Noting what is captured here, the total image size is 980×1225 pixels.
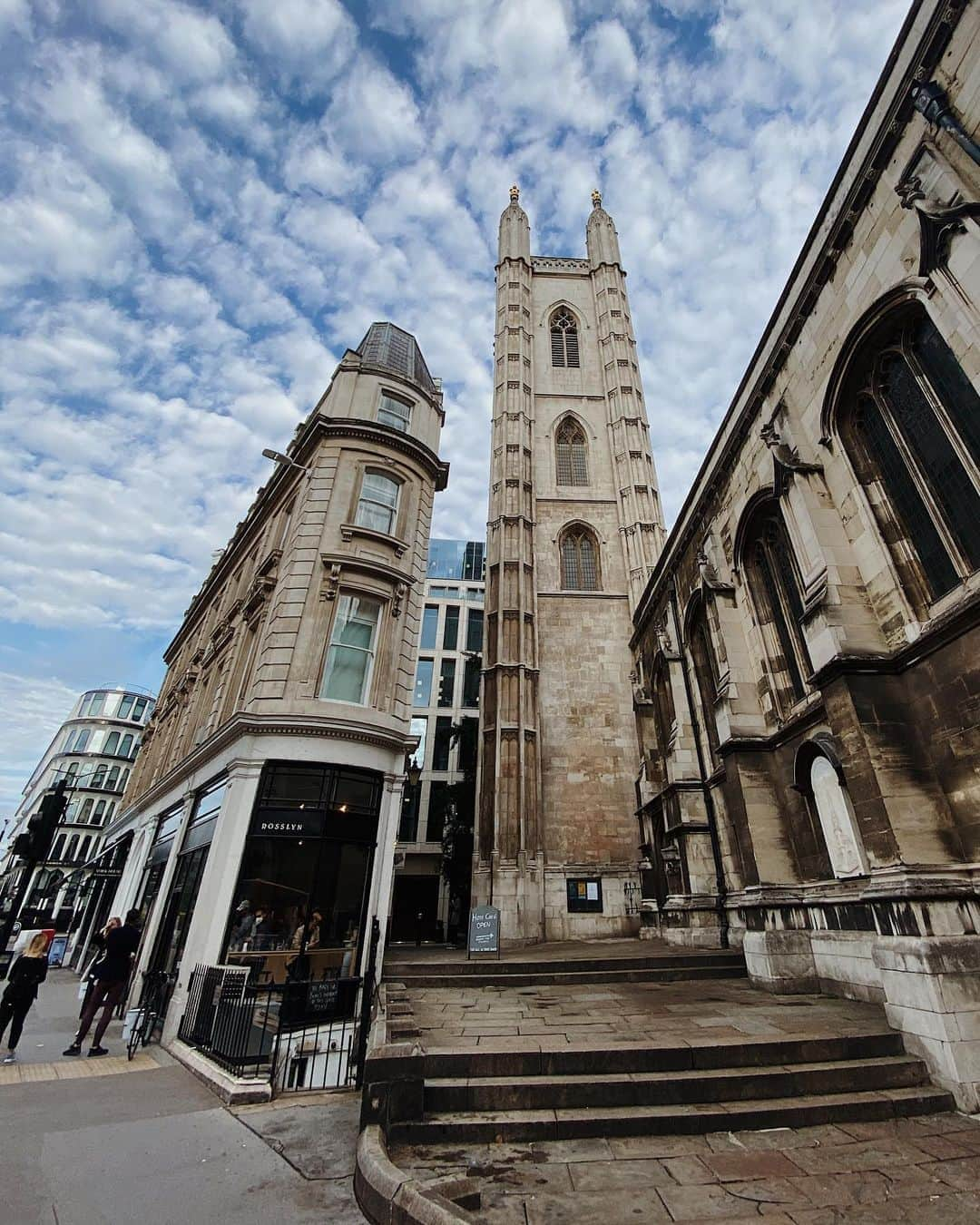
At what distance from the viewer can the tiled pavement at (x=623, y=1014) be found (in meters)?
5.88

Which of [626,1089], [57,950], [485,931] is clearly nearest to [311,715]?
[485,931]

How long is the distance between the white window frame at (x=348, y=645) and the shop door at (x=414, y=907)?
2339 centimetres

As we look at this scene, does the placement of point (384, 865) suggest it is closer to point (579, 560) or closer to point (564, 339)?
point (579, 560)

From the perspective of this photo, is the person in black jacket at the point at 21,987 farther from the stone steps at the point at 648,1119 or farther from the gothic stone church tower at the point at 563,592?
the gothic stone church tower at the point at 563,592

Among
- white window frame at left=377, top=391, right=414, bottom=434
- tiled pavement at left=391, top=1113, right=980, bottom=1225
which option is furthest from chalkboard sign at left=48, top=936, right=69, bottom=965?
tiled pavement at left=391, top=1113, right=980, bottom=1225

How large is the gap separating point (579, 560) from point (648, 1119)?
74.9 feet

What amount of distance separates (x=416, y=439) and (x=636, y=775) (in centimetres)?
1439

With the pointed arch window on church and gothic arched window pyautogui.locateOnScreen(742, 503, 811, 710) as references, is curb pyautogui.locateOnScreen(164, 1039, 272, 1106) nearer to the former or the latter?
gothic arched window pyautogui.locateOnScreen(742, 503, 811, 710)

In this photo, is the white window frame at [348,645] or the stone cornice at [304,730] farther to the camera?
the white window frame at [348,645]

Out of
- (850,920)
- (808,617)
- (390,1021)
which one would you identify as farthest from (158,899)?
(808,617)

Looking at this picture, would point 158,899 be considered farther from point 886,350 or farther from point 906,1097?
point 886,350

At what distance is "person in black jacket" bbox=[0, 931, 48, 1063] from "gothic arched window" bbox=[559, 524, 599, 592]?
20.5m

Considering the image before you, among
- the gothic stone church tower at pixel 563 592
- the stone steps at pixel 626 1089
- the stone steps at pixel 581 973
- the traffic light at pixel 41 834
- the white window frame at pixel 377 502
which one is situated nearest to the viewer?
the stone steps at pixel 626 1089

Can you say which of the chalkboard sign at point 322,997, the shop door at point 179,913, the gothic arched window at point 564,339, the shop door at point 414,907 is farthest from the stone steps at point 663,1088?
the gothic arched window at point 564,339
